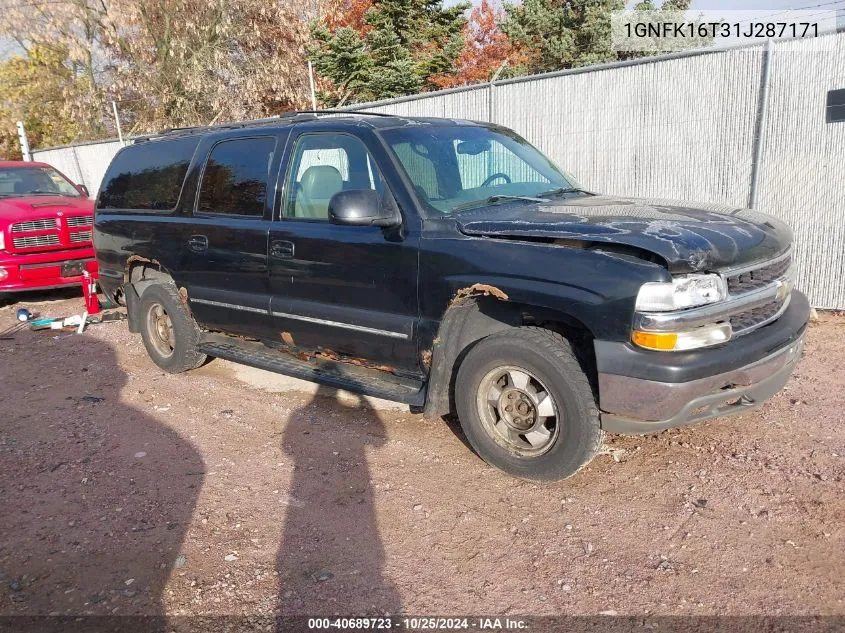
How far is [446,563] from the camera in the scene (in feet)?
9.59

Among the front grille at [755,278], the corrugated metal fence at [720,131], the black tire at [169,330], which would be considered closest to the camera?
the front grille at [755,278]

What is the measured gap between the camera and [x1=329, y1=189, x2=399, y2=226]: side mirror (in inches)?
141

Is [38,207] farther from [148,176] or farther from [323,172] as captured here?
[323,172]

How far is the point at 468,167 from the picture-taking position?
4.26 m

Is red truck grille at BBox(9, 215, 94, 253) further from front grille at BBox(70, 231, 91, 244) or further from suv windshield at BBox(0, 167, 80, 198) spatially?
suv windshield at BBox(0, 167, 80, 198)

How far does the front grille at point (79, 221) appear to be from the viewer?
848cm

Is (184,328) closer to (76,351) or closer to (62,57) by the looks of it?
(76,351)

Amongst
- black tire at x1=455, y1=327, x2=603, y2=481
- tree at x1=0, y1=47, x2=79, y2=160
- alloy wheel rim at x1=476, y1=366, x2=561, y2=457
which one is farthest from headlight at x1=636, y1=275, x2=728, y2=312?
tree at x1=0, y1=47, x2=79, y2=160

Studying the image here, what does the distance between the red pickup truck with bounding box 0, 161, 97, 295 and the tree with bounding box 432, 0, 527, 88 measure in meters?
16.9

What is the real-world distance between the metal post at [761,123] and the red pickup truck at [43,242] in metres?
7.44

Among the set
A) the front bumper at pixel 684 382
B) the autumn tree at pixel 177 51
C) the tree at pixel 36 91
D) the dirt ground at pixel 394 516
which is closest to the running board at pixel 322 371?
the dirt ground at pixel 394 516

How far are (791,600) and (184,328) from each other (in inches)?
182

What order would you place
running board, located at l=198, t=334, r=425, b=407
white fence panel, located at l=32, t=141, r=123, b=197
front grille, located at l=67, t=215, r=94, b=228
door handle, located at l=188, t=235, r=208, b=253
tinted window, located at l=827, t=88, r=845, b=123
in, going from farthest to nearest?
1. white fence panel, located at l=32, t=141, r=123, b=197
2. front grille, located at l=67, t=215, r=94, b=228
3. tinted window, located at l=827, t=88, r=845, b=123
4. door handle, located at l=188, t=235, r=208, b=253
5. running board, located at l=198, t=334, r=425, b=407

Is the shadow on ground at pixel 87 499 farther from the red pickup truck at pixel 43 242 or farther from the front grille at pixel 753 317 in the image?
the red pickup truck at pixel 43 242
